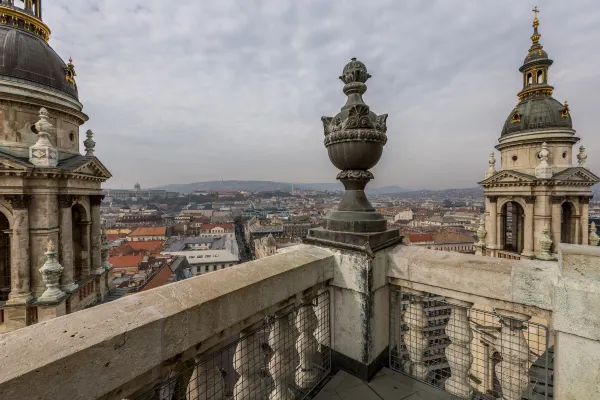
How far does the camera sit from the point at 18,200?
36.0 ft

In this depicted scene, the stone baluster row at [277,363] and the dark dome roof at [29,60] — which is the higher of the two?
the dark dome roof at [29,60]

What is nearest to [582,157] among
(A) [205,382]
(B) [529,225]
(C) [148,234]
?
(B) [529,225]

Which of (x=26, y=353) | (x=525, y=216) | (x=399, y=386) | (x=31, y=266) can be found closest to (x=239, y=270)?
(x=26, y=353)

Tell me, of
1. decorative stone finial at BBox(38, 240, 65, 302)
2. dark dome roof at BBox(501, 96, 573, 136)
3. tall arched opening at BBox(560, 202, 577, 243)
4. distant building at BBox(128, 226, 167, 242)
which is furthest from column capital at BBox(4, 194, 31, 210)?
distant building at BBox(128, 226, 167, 242)

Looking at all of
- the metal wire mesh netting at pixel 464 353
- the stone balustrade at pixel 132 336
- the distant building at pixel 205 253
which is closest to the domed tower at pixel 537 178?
the metal wire mesh netting at pixel 464 353

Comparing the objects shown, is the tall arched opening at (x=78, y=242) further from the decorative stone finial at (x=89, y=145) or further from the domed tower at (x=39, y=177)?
the decorative stone finial at (x=89, y=145)

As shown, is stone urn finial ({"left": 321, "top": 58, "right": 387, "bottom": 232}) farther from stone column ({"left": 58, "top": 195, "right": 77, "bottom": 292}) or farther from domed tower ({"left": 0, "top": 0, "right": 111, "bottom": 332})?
stone column ({"left": 58, "top": 195, "right": 77, "bottom": 292})

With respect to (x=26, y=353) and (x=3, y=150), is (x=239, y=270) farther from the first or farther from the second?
(x=3, y=150)

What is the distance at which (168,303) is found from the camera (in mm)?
1687

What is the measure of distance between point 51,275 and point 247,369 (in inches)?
496

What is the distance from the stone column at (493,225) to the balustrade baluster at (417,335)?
56.7 feet

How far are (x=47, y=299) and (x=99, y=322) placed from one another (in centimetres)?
1321

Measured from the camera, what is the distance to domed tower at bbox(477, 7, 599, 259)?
1507 centimetres

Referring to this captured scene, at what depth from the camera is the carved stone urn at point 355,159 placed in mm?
2980
